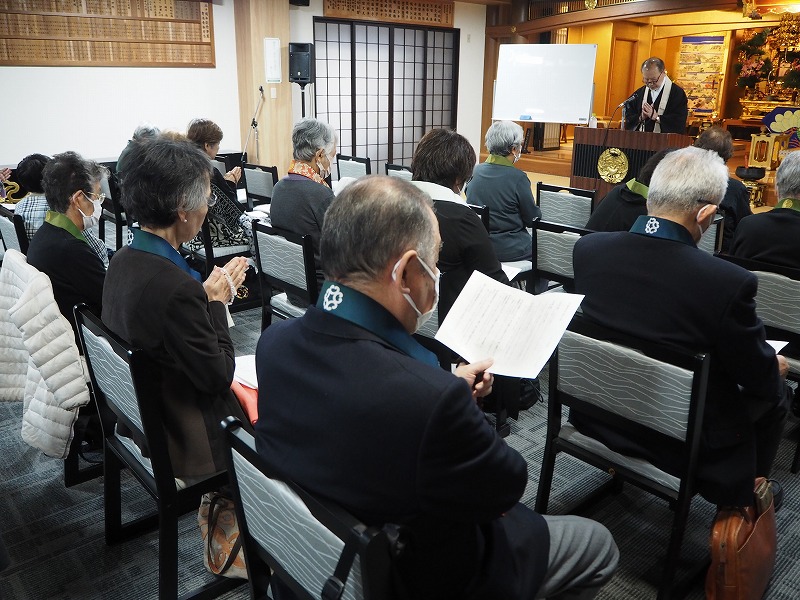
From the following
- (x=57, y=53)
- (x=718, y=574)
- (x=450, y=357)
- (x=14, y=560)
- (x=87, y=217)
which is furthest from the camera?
(x=57, y=53)

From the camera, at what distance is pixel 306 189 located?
9.61 feet

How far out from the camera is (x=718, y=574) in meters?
1.54

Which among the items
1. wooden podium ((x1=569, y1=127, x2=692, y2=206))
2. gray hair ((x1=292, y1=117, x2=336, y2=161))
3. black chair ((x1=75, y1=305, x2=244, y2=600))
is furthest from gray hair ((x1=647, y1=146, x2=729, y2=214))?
wooden podium ((x1=569, y1=127, x2=692, y2=206))

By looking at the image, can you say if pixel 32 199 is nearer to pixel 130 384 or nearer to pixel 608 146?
pixel 130 384

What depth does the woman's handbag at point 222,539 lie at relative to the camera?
1.72m

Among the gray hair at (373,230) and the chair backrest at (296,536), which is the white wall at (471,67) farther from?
the chair backrest at (296,536)

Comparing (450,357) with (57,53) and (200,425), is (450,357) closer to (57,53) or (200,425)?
(200,425)

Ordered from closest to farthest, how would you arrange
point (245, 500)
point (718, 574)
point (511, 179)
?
point (245, 500), point (718, 574), point (511, 179)

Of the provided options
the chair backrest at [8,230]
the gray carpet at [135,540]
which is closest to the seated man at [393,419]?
the gray carpet at [135,540]

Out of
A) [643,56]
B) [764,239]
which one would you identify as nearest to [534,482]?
[764,239]

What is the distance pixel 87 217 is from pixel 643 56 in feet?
39.1

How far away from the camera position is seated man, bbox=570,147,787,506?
144 centimetres

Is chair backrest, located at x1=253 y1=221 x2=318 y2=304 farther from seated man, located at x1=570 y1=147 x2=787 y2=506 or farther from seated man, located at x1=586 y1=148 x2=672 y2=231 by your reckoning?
seated man, located at x1=586 y1=148 x2=672 y2=231

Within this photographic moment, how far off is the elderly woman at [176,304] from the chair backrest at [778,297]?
1.69m
